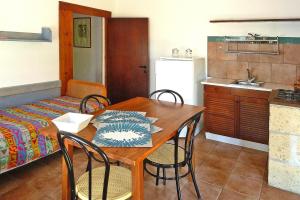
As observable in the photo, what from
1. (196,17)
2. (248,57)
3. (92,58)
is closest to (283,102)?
(248,57)

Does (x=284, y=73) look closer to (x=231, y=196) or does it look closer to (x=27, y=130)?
(x=231, y=196)

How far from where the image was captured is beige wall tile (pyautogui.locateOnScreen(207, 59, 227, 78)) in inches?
157

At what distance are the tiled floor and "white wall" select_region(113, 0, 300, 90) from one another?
1684mm

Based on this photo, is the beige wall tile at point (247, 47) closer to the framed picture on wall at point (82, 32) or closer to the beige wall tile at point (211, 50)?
the beige wall tile at point (211, 50)

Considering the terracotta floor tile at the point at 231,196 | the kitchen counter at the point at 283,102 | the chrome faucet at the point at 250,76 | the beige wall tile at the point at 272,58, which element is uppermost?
the beige wall tile at the point at 272,58

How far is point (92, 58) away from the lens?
17.2 ft

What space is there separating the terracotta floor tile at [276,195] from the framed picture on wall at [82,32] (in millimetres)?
4099

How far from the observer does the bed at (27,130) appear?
2506 mm

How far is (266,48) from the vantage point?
360 cm

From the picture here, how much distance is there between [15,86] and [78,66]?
229 cm

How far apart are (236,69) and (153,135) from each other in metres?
2.53

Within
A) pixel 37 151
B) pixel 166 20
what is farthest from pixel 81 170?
pixel 166 20

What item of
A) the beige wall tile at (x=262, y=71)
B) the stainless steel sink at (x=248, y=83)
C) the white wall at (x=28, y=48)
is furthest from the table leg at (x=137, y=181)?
the beige wall tile at (x=262, y=71)

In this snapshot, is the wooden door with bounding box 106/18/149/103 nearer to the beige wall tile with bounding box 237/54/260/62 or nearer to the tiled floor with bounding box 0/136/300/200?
the beige wall tile with bounding box 237/54/260/62
